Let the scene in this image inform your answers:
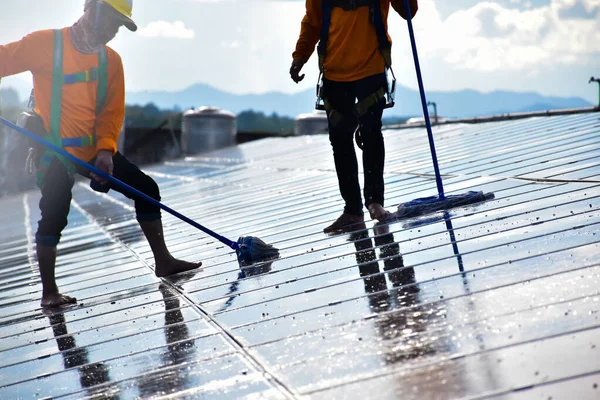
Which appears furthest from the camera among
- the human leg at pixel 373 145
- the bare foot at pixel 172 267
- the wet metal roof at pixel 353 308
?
the human leg at pixel 373 145

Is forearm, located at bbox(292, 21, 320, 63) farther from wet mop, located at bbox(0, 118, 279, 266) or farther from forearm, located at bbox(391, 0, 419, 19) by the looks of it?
wet mop, located at bbox(0, 118, 279, 266)

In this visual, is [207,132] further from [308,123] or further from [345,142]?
[345,142]

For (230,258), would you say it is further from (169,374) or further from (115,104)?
(169,374)

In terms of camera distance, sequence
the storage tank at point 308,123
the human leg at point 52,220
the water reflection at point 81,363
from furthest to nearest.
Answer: the storage tank at point 308,123 < the human leg at point 52,220 < the water reflection at point 81,363

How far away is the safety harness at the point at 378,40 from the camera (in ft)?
19.1

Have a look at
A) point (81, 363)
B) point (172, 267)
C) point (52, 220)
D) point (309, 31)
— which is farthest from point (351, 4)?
point (81, 363)

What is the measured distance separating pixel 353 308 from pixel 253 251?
1.82m

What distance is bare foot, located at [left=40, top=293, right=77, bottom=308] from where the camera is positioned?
5.24 m

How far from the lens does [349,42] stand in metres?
5.84

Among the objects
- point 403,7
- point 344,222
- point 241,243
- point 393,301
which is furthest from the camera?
point 403,7

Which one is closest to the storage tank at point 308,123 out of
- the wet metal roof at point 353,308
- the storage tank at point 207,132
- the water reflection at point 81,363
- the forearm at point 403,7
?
the storage tank at point 207,132

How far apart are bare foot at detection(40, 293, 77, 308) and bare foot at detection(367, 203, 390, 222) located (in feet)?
6.33

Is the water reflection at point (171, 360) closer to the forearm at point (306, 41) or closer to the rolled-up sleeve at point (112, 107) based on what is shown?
the rolled-up sleeve at point (112, 107)

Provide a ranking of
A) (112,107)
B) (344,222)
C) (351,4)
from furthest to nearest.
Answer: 1. (344,222)
2. (351,4)
3. (112,107)
